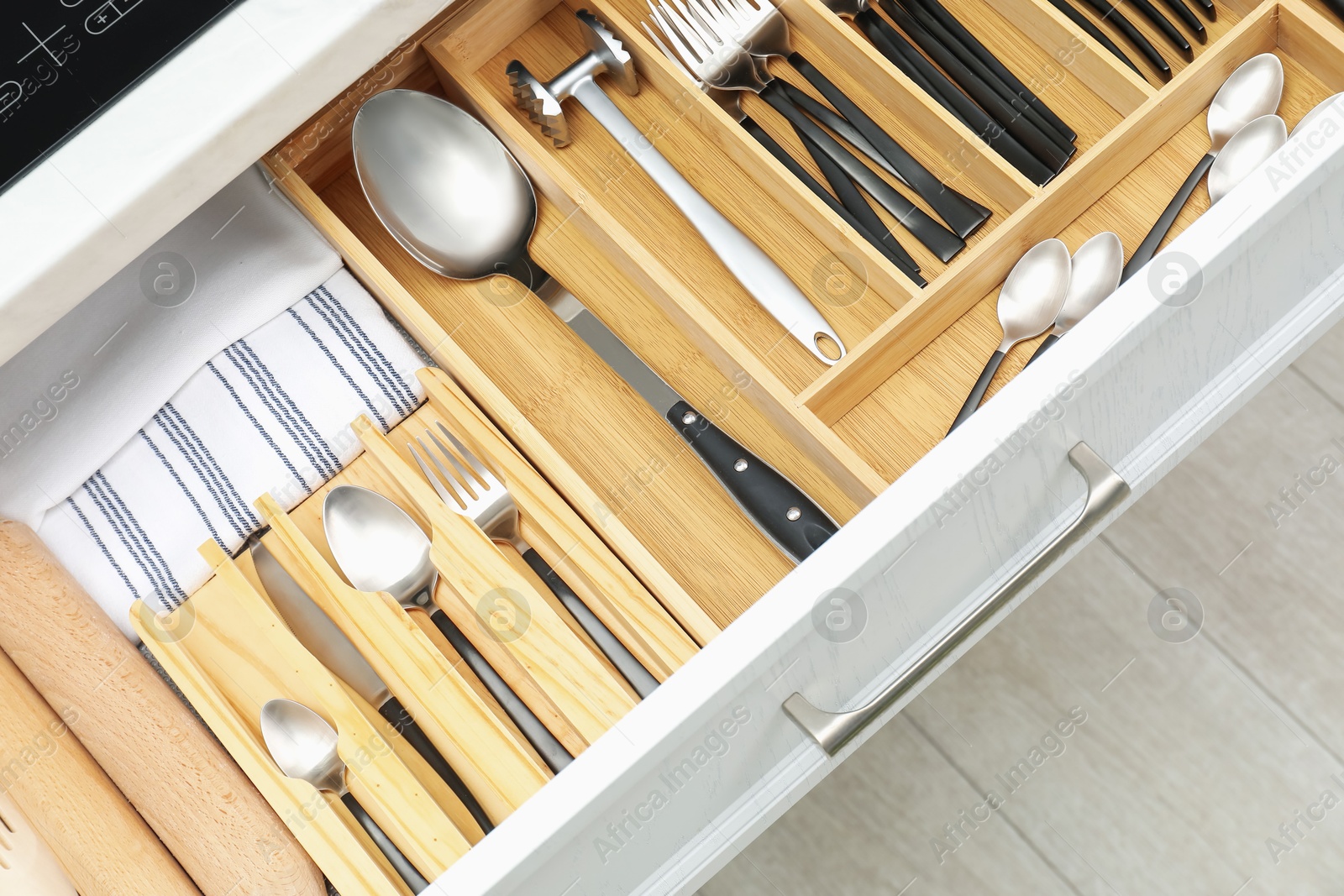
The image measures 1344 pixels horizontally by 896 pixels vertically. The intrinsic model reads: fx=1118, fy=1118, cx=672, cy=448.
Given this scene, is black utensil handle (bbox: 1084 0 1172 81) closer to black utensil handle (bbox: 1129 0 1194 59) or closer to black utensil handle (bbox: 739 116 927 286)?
black utensil handle (bbox: 1129 0 1194 59)

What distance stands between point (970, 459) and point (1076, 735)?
763mm

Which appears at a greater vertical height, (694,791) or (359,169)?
(359,169)

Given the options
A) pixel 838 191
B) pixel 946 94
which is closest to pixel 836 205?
pixel 838 191

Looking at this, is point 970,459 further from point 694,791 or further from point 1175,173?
point 1175,173

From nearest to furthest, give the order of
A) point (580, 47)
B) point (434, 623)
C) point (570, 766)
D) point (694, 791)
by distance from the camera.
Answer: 1. point (570, 766)
2. point (694, 791)
3. point (434, 623)
4. point (580, 47)

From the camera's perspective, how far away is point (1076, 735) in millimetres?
1178

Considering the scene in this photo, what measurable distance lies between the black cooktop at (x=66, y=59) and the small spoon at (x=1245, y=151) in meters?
0.66

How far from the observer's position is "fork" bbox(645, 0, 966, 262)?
0.79 meters

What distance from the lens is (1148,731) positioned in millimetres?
1174

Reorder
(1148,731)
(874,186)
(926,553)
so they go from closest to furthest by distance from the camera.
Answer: (926,553)
(874,186)
(1148,731)

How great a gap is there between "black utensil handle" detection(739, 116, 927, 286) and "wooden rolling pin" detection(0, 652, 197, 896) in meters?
0.59

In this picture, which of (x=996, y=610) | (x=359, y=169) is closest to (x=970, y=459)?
(x=996, y=610)

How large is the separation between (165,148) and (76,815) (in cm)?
39

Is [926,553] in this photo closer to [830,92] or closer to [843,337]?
[843,337]
